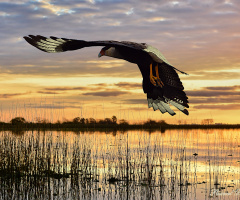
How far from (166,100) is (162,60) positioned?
0.59 m

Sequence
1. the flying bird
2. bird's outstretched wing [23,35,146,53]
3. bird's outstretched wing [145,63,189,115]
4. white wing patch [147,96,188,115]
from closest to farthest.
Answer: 1. the flying bird
2. bird's outstretched wing [145,63,189,115]
3. white wing patch [147,96,188,115]
4. bird's outstretched wing [23,35,146,53]

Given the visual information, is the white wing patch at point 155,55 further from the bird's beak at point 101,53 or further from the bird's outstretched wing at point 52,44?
the bird's outstretched wing at point 52,44

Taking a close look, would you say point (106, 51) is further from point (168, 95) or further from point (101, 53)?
point (168, 95)

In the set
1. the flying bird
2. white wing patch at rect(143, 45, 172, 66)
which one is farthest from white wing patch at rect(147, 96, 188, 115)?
white wing patch at rect(143, 45, 172, 66)

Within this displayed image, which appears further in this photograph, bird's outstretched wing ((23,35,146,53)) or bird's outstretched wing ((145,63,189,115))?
bird's outstretched wing ((23,35,146,53))

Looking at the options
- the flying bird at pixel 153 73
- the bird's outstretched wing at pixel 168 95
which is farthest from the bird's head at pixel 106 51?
the bird's outstretched wing at pixel 168 95

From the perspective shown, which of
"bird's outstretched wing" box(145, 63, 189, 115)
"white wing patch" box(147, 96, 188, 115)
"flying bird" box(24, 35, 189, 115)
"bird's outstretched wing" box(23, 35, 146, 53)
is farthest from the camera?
"bird's outstretched wing" box(23, 35, 146, 53)

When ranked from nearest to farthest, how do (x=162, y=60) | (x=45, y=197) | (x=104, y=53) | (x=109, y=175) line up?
(x=162, y=60)
(x=104, y=53)
(x=45, y=197)
(x=109, y=175)

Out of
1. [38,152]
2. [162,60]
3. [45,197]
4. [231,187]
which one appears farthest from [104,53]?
[231,187]

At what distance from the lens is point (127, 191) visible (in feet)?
27.5

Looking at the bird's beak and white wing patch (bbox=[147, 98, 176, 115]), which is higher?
the bird's beak

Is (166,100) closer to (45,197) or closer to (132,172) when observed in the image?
(45,197)

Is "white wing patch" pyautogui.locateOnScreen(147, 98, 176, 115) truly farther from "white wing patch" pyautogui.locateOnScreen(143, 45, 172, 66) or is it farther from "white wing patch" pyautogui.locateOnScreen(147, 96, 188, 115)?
"white wing patch" pyautogui.locateOnScreen(143, 45, 172, 66)

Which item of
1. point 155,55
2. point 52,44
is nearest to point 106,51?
point 155,55
